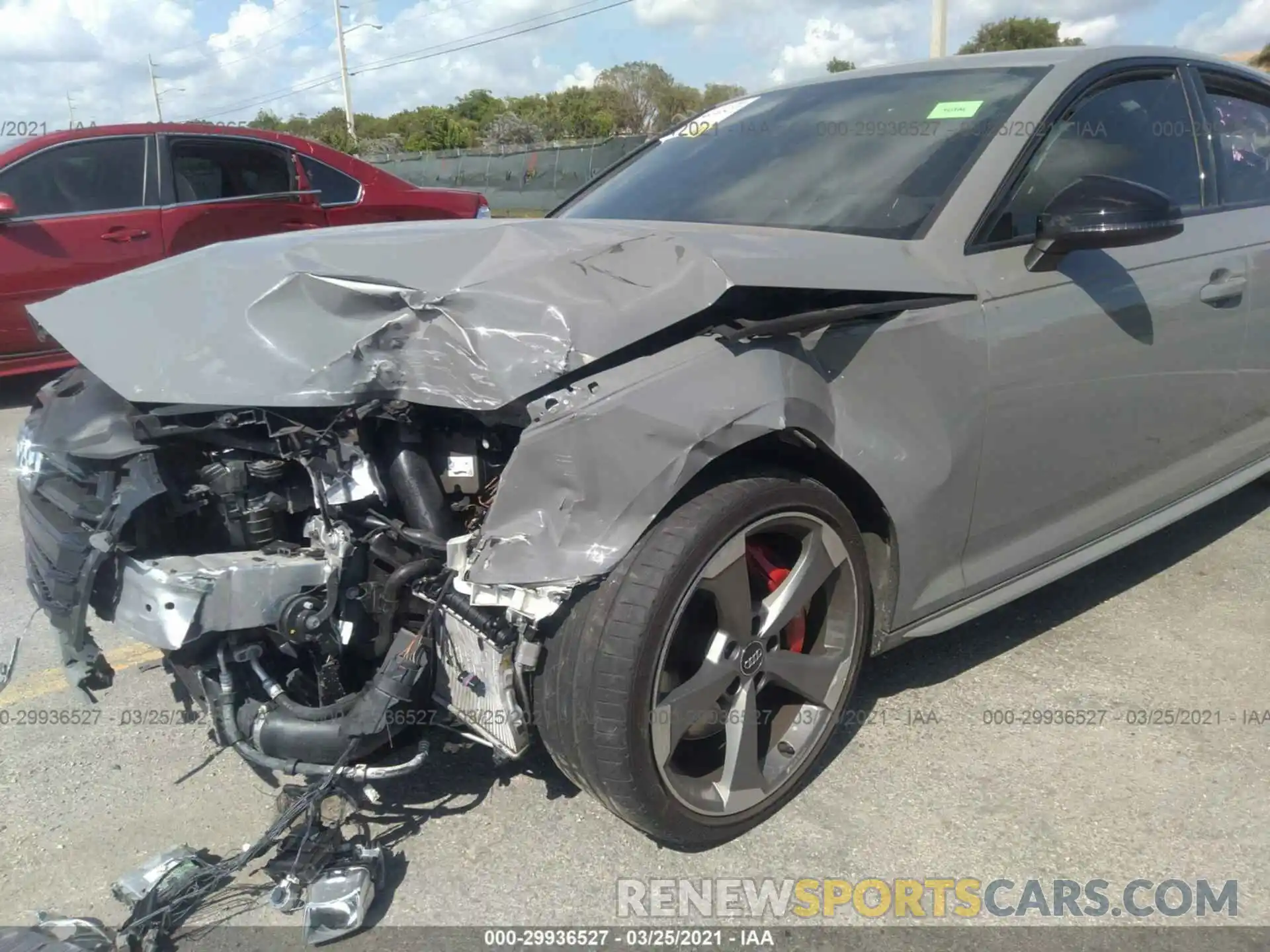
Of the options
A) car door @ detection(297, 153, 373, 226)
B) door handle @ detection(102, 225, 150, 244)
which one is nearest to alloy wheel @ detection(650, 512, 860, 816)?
door handle @ detection(102, 225, 150, 244)

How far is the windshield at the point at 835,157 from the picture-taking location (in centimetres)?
277

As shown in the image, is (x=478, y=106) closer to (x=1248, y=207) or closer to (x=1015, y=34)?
(x=1015, y=34)

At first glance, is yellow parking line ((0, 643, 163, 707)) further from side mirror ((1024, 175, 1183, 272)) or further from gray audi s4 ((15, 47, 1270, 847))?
side mirror ((1024, 175, 1183, 272))

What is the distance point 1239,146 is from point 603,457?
294cm

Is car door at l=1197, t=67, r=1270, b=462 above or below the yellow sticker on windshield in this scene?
below

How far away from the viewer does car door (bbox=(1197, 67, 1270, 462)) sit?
11.1 ft

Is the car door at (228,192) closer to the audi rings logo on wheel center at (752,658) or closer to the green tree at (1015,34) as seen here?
the audi rings logo on wheel center at (752,658)

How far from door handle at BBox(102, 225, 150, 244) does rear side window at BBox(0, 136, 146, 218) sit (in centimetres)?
14

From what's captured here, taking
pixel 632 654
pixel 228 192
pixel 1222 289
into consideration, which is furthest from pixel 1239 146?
pixel 228 192

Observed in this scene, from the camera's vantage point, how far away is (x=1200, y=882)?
7.45 feet

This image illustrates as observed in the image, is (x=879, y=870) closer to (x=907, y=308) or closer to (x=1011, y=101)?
(x=907, y=308)

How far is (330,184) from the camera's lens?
25.3ft

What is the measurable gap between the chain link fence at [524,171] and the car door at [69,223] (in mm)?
12411

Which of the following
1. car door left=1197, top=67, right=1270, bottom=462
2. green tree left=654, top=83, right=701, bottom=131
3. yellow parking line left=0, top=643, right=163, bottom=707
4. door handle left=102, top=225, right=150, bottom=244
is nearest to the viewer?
yellow parking line left=0, top=643, right=163, bottom=707
